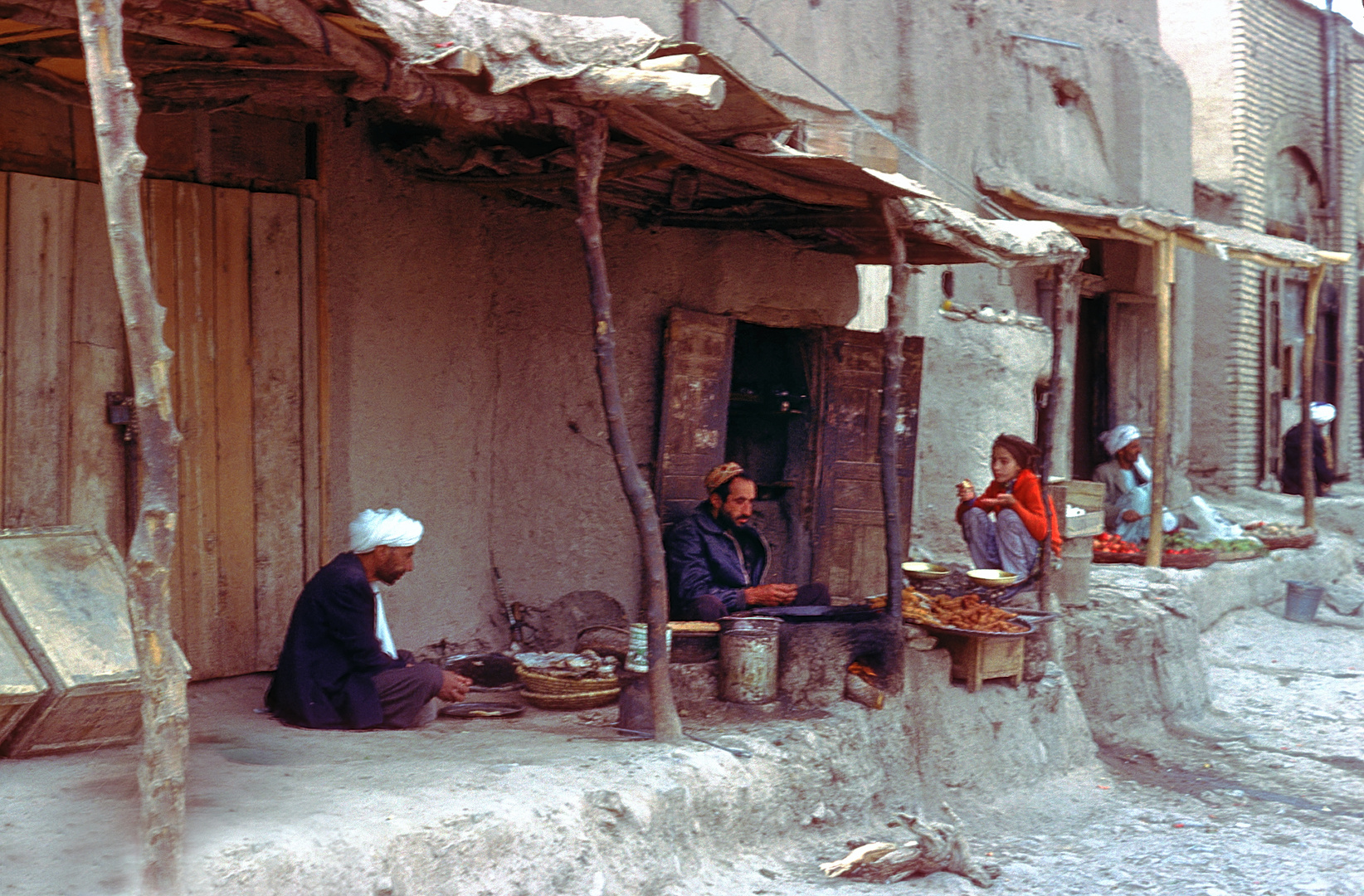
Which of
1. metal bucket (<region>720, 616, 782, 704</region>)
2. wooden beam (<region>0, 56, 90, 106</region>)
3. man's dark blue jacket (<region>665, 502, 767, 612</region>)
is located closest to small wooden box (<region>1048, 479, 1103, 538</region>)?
man's dark blue jacket (<region>665, 502, 767, 612</region>)

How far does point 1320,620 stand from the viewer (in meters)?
11.2

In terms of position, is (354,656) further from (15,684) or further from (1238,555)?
(1238,555)

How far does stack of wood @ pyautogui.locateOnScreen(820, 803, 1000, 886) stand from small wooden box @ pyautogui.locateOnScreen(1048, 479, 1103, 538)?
2802 millimetres

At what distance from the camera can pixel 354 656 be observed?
16.2 feet

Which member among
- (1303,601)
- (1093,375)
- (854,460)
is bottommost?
(1303,601)

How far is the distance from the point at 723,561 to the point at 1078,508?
3.37 m

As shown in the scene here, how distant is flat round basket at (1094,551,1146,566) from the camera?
1014 centimetres

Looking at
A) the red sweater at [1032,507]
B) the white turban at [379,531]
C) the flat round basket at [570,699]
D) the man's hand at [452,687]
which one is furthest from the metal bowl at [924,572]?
the white turban at [379,531]

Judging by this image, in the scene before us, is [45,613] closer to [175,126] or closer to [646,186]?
[175,126]

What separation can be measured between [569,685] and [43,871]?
250 cm

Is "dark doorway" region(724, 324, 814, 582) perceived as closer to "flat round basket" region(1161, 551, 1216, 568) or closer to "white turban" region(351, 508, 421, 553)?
"white turban" region(351, 508, 421, 553)

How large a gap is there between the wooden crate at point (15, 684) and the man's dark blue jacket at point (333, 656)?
1.03m

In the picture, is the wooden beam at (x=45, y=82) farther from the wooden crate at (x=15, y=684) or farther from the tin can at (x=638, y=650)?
the tin can at (x=638, y=650)

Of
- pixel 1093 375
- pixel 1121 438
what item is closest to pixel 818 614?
pixel 1121 438
